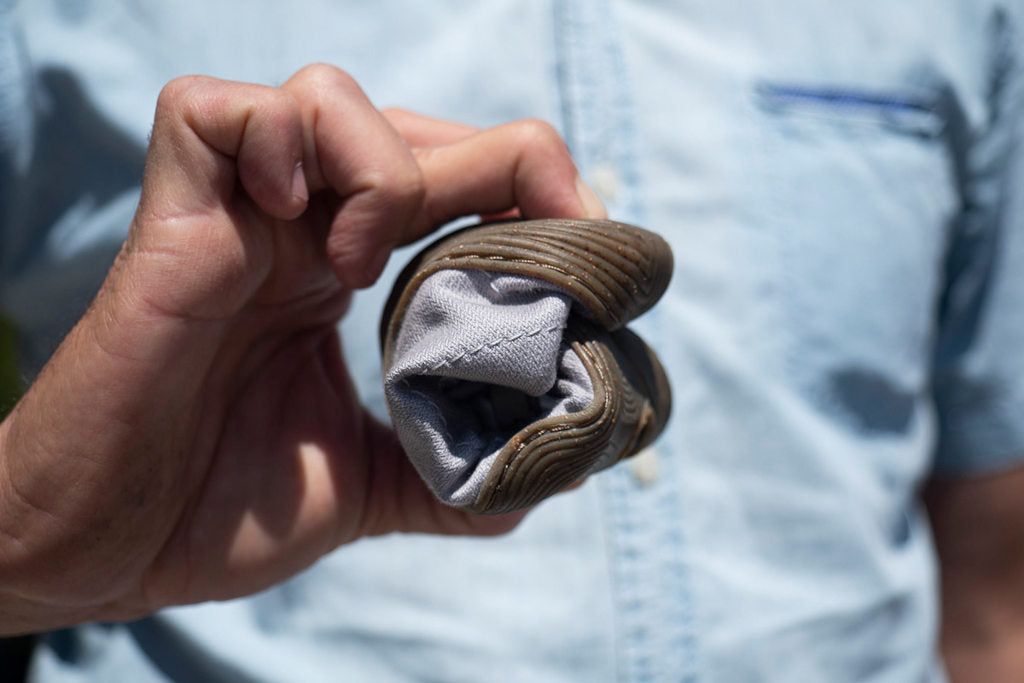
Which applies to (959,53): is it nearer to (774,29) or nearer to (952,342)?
(774,29)

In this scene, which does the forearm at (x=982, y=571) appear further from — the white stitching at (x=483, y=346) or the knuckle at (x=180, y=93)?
the knuckle at (x=180, y=93)

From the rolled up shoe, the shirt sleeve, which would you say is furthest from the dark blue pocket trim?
the rolled up shoe

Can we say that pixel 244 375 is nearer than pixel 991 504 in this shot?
Yes

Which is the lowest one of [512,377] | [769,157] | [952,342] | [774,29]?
[952,342]

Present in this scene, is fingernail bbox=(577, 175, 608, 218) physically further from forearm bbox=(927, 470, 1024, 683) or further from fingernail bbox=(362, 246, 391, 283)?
forearm bbox=(927, 470, 1024, 683)

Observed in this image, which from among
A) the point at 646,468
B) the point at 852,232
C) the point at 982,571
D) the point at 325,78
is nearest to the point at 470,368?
the point at 325,78

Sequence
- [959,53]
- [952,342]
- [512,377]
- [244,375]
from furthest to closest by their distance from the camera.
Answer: [952,342] < [959,53] < [244,375] < [512,377]

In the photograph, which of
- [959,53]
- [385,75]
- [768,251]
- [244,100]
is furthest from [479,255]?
[959,53]
